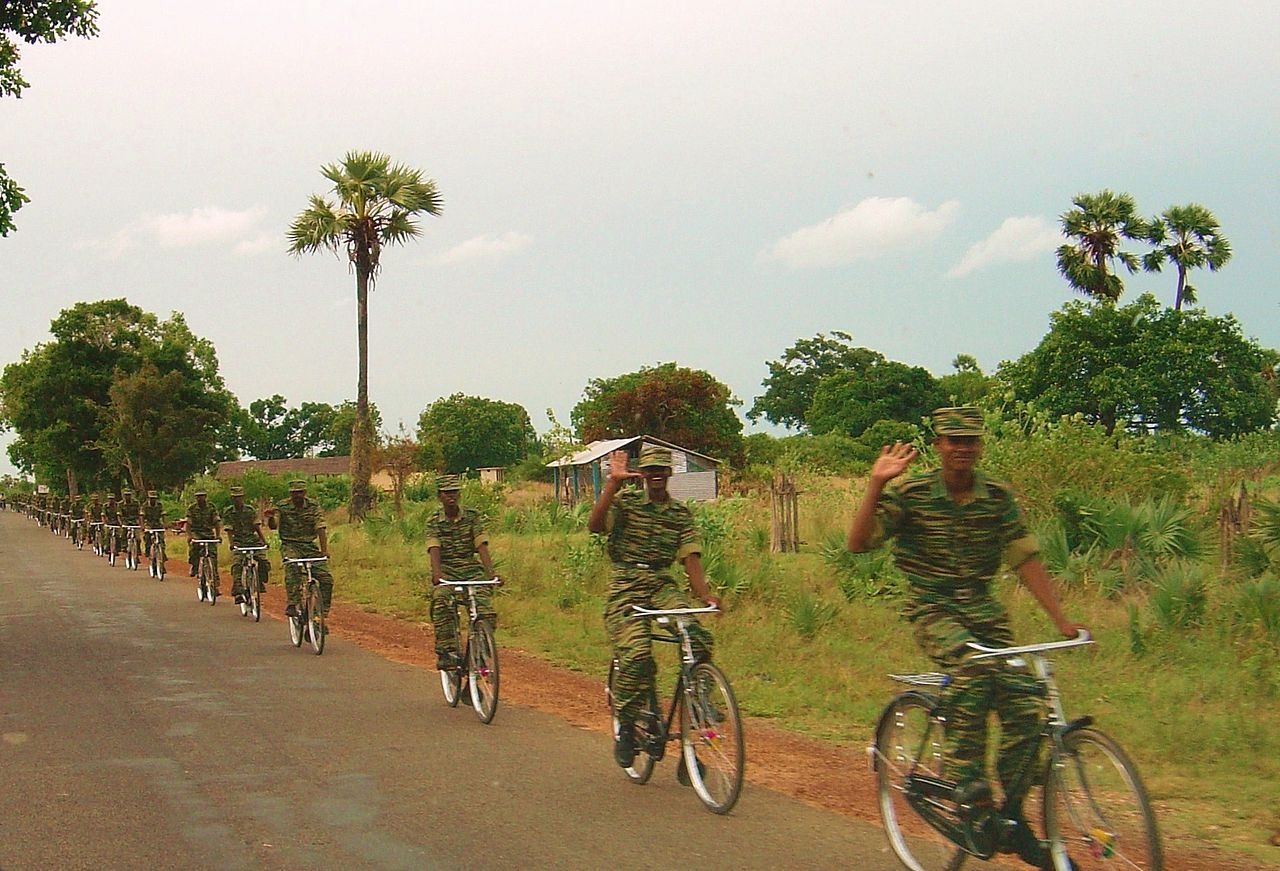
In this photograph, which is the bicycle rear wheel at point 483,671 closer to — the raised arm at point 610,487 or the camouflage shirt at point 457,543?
the camouflage shirt at point 457,543

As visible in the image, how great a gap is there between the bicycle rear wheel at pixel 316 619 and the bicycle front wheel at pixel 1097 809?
10442 millimetres

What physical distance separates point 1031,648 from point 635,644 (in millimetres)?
2946

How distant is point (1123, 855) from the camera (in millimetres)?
4840

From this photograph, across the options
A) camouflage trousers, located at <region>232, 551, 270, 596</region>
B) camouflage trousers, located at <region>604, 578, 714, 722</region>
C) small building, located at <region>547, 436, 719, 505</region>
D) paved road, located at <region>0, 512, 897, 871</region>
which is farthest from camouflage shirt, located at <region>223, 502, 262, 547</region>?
small building, located at <region>547, 436, 719, 505</region>

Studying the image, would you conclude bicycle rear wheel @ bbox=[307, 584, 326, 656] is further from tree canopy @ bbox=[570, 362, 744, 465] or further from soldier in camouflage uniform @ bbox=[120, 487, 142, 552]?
tree canopy @ bbox=[570, 362, 744, 465]

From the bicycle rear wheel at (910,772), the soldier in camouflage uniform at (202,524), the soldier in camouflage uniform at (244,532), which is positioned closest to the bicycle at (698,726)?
the bicycle rear wheel at (910,772)

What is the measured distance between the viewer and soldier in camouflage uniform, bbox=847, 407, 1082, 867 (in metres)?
5.40

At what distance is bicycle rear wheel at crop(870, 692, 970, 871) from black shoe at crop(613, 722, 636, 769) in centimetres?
194

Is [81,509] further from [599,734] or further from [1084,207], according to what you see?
[599,734]

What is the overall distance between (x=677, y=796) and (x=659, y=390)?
63895 mm

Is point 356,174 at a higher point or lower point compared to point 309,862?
higher

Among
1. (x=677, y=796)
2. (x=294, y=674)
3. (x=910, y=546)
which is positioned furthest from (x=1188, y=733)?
(x=294, y=674)

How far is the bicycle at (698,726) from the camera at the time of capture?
22.8 ft

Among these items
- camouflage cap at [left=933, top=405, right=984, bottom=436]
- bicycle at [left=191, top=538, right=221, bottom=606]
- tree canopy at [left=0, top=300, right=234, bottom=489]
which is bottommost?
bicycle at [left=191, top=538, right=221, bottom=606]
